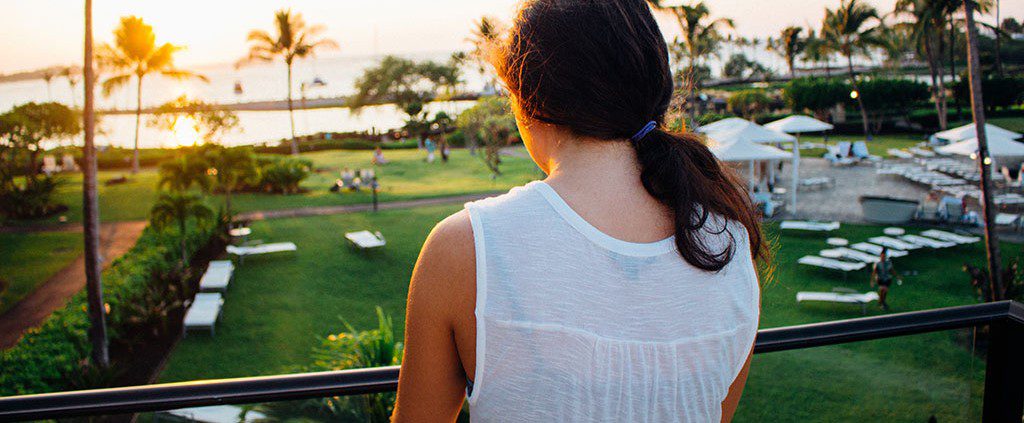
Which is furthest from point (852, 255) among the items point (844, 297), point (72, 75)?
point (72, 75)

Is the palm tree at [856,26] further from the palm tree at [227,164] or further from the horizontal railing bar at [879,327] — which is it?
the horizontal railing bar at [879,327]

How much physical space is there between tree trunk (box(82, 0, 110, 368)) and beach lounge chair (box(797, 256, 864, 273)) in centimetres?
1055

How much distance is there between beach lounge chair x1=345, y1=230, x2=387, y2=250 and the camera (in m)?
14.0

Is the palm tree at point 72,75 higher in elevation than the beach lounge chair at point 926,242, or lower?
higher

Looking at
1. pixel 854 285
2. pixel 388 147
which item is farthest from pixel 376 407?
pixel 388 147

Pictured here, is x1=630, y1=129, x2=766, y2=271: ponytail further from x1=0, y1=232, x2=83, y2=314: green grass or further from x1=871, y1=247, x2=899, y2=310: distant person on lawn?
x1=0, y1=232, x2=83, y2=314: green grass

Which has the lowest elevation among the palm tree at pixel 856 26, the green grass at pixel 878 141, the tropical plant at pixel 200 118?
the green grass at pixel 878 141

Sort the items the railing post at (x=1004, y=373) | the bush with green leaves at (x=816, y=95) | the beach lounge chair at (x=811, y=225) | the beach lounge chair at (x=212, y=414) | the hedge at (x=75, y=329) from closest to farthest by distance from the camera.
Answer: the beach lounge chair at (x=212, y=414)
the railing post at (x=1004, y=373)
the hedge at (x=75, y=329)
the beach lounge chair at (x=811, y=225)
the bush with green leaves at (x=816, y=95)

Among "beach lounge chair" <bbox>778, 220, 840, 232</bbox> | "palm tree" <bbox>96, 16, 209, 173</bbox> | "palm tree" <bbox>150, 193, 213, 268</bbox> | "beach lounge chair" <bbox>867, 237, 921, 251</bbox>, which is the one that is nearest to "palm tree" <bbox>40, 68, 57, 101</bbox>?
"palm tree" <bbox>96, 16, 209, 173</bbox>

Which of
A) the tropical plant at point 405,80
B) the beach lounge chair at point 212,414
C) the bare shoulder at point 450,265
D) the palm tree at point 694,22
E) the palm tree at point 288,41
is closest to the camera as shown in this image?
the bare shoulder at point 450,265

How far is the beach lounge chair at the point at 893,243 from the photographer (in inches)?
489

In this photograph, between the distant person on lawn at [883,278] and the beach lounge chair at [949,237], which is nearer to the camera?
the distant person on lawn at [883,278]

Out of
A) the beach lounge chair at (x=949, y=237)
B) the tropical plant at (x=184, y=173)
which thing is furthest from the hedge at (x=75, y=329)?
the beach lounge chair at (x=949, y=237)

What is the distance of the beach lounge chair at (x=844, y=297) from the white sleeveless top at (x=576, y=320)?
10296 millimetres
